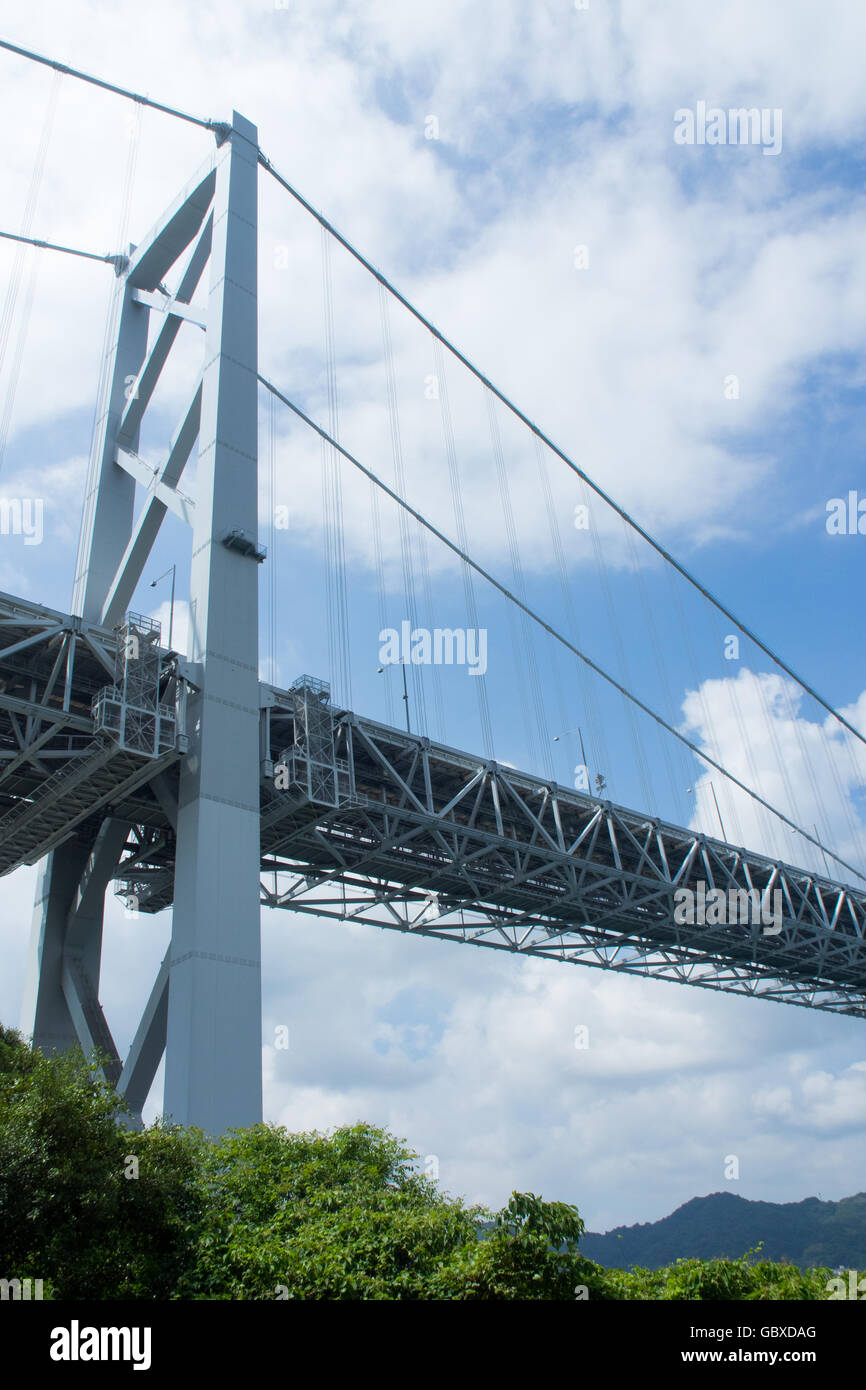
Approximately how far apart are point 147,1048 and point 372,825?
383 inches

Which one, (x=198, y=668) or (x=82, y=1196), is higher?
(x=198, y=668)

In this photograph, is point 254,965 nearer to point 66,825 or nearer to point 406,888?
point 66,825

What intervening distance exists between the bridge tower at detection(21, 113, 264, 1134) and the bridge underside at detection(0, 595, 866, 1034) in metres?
0.72

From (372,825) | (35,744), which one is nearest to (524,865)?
(372,825)

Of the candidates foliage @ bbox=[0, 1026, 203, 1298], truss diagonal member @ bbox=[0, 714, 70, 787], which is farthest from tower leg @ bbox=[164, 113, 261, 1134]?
foliage @ bbox=[0, 1026, 203, 1298]

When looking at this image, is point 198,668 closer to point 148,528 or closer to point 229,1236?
point 148,528

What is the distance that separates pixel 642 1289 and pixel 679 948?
109 feet

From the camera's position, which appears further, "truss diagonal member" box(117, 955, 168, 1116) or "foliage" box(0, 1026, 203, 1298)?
"truss diagonal member" box(117, 955, 168, 1116)

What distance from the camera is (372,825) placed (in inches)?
1137

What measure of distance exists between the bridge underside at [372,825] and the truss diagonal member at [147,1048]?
8 centimetres

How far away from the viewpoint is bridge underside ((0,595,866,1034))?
20.9 metres

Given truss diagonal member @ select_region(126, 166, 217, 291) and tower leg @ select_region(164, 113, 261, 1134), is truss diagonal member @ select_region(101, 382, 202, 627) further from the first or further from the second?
truss diagonal member @ select_region(126, 166, 217, 291)

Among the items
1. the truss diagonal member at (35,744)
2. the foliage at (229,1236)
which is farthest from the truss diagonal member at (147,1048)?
the foliage at (229,1236)

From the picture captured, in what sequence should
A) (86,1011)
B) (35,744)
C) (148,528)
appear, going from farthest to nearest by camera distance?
(148,528) → (86,1011) → (35,744)
